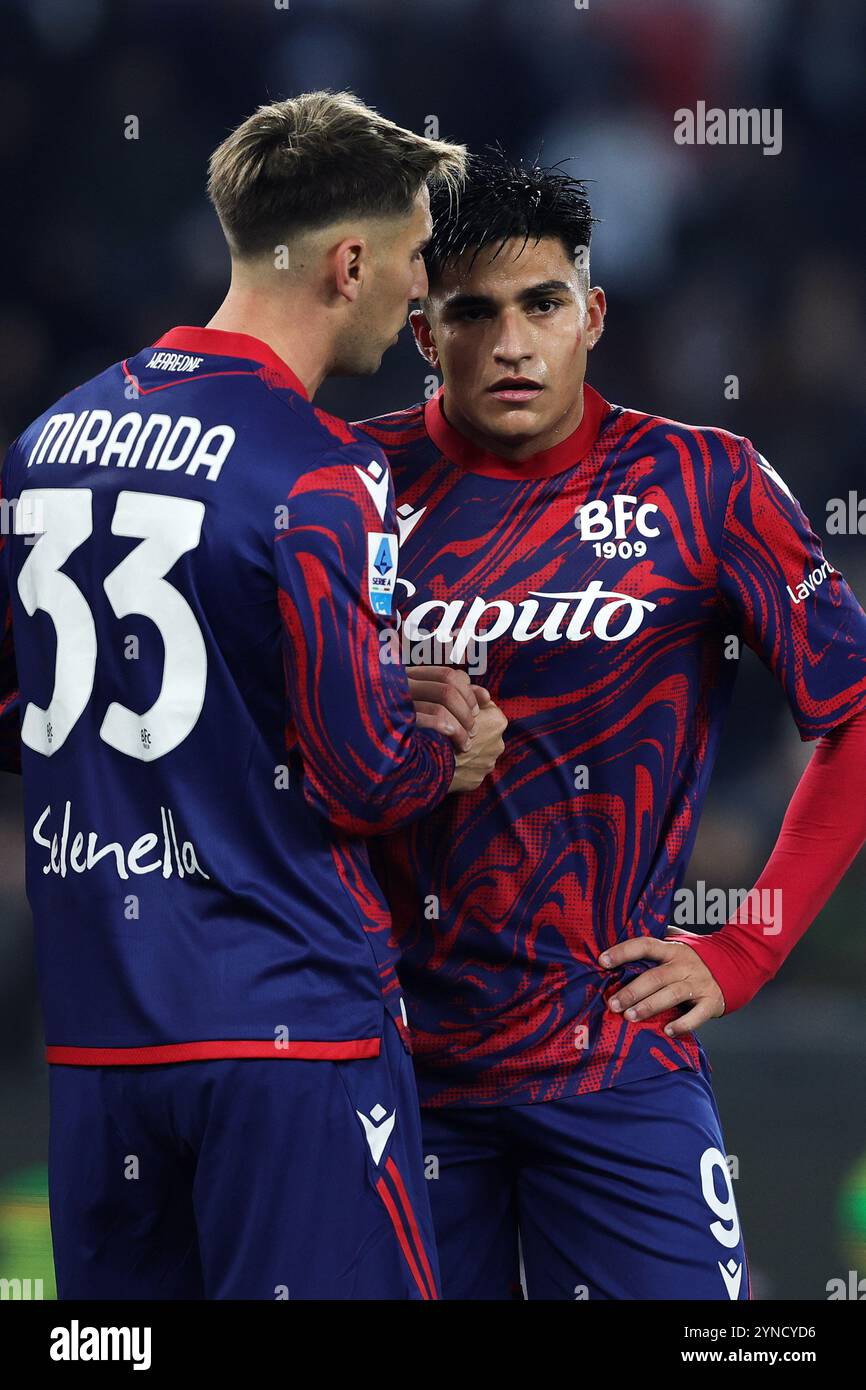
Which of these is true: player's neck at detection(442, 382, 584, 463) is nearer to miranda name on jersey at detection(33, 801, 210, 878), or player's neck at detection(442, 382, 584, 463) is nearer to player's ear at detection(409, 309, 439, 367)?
player's ear at detection(409, 309, 439, 367)

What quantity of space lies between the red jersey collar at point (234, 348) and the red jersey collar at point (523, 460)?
45 cm

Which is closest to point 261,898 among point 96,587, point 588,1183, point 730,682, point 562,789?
point 96,587

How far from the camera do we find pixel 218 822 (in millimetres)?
1835

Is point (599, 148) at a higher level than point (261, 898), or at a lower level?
higher

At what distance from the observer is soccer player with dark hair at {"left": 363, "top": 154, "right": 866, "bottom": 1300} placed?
2.22 m

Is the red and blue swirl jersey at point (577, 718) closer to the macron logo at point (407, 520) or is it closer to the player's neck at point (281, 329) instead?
the macron logo at point (407, 520)

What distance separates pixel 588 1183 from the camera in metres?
2.22

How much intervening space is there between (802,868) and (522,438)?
2.42 feet

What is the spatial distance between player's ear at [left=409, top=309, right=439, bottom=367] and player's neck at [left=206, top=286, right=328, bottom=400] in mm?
430

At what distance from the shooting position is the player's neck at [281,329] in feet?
6.48

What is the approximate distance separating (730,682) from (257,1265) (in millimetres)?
1049

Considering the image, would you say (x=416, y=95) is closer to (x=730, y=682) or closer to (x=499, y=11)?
(x=499, y=11)

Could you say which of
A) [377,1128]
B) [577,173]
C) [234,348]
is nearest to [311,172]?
[234,348]

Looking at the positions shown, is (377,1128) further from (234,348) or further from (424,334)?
(424,334)
